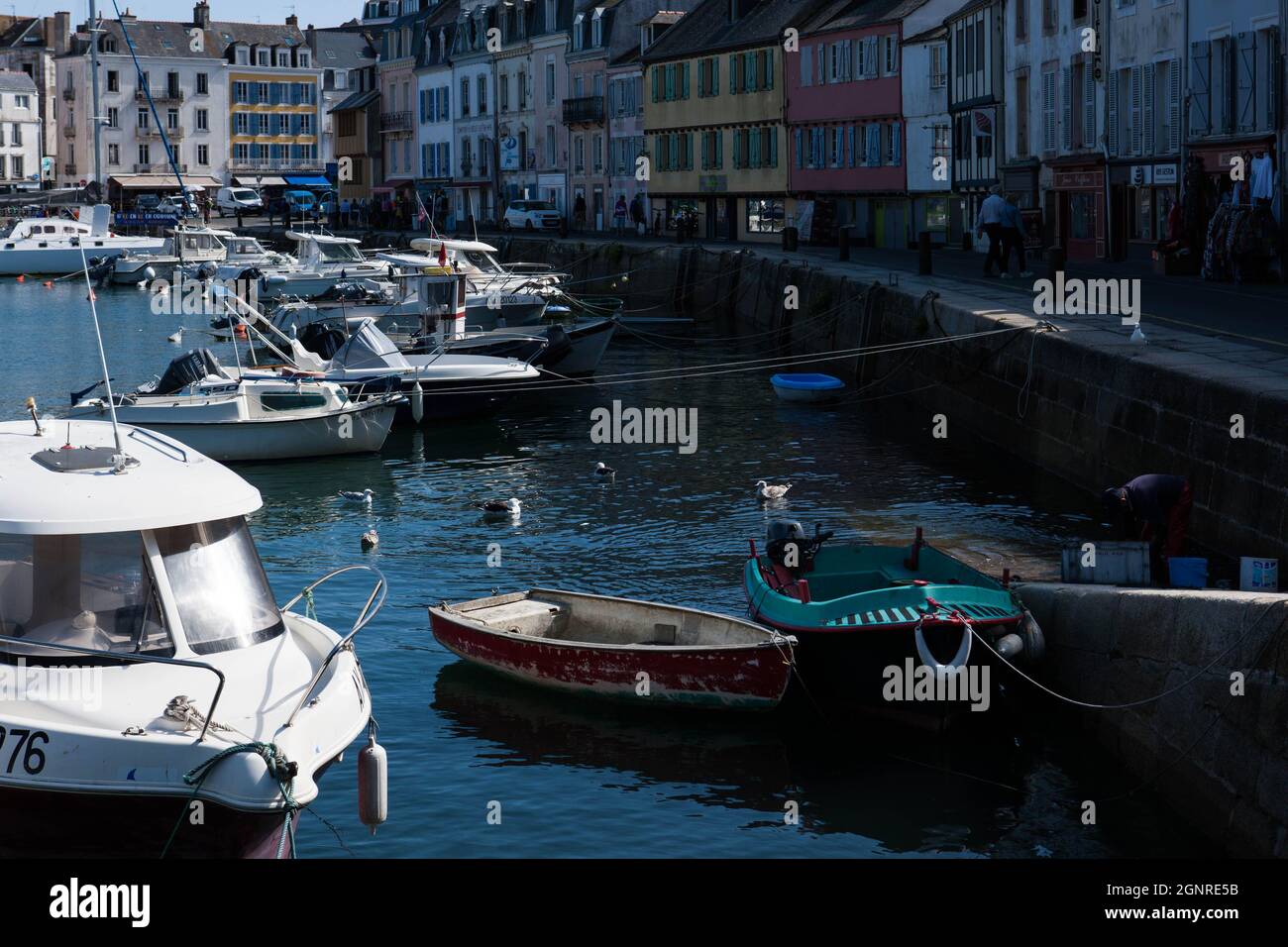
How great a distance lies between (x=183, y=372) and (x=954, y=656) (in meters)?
17.1

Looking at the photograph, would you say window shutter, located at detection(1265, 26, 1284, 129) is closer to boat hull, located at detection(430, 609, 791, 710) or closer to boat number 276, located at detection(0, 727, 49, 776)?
boat hull, located at detection(430, 609, 791, 710)

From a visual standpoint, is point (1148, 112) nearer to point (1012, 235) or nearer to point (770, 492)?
point (1012, 235)

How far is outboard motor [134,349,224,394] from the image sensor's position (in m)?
27.4

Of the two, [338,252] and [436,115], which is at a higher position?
[436,115]

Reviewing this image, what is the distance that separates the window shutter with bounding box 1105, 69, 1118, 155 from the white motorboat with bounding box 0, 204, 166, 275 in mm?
45435

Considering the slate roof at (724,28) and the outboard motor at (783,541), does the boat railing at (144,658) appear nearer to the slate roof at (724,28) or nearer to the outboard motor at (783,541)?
the outboard motor at (783,541)

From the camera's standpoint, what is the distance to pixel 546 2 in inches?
3285

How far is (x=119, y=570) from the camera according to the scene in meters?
10.1

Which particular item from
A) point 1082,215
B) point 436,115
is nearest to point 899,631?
point 1082,215

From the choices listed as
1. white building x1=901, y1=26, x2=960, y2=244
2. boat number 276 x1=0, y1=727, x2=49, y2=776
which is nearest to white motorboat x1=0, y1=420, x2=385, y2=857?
boat number 276 x1=0, y1=727, x2=49, y2=776

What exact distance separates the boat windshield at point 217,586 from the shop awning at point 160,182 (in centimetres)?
9866

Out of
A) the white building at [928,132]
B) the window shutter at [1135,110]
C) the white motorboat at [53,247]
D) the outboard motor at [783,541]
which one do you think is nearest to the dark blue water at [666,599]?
the outboard motor at [783,541]

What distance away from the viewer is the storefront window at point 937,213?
2157 inches

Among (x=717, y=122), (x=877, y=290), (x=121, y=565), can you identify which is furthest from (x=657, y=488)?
(x=717, y=122)
